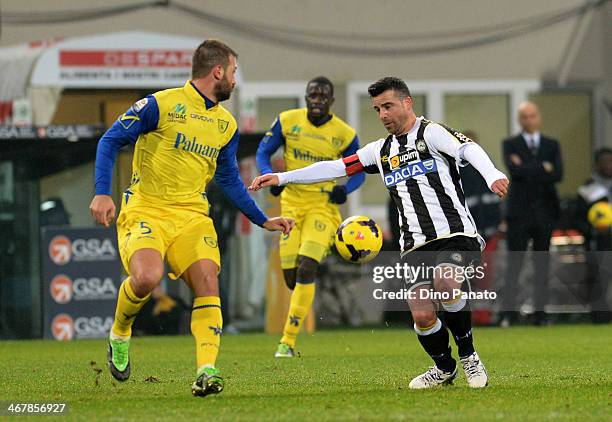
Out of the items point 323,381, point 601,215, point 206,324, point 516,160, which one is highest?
point 516,160

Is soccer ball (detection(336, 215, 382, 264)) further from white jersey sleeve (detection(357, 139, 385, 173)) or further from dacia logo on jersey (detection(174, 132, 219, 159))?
dacia logo on jersey (detection(174, 132, 219, 159))

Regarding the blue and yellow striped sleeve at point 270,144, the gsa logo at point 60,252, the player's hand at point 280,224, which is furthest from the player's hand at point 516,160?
the player's hand at point 280,224

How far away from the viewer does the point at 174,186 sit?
28.1ft

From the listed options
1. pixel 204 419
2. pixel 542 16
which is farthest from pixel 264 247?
pixel 204 419

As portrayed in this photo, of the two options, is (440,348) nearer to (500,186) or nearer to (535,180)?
(500,186)

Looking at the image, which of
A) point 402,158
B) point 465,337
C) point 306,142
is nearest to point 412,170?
point 402,158

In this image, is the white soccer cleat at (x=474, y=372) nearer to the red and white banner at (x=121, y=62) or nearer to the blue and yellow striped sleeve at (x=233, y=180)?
the blue and yellow striped sleeve at (x=233, y=180)

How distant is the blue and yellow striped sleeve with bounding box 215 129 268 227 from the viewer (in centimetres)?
887

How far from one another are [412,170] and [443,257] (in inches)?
22.9

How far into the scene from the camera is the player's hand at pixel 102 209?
800cm

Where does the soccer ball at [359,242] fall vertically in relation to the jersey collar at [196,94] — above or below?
below

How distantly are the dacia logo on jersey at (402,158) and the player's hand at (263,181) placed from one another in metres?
0.73

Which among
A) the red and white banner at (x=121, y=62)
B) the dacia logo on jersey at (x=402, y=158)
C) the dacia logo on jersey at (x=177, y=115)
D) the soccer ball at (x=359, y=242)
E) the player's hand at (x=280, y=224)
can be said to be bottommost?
the soccer ball at (x=359, y=242)

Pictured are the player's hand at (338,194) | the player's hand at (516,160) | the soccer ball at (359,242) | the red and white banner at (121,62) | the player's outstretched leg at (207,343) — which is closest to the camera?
the player's outstretched leg at (207,343)
